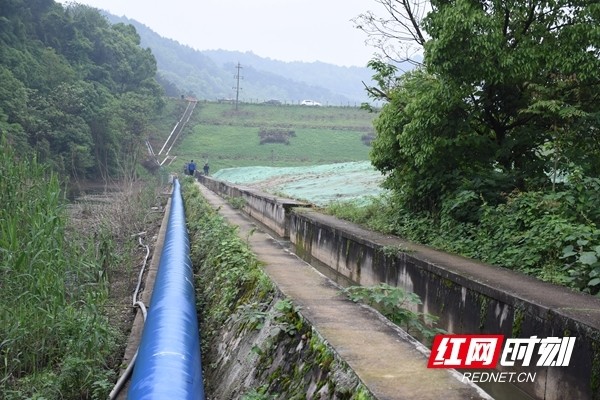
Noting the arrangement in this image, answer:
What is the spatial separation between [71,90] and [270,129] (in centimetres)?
2790

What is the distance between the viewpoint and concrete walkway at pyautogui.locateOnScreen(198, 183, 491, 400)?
3.16 m

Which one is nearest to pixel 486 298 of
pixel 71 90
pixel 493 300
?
pixel 493 300

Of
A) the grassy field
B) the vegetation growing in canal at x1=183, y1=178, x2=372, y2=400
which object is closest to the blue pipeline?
the vegetation growing in canal at x1=183, y1=178, x2=372, y2=400

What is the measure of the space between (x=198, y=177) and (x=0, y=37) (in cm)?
1606

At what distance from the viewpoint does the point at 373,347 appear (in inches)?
154

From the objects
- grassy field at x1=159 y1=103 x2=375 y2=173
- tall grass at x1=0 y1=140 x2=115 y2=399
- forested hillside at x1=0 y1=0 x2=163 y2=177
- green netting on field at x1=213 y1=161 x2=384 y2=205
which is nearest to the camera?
tall grass at x1=0 y1=140 x2=115 y2=399

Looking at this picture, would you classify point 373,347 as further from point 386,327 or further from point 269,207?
point 269,207

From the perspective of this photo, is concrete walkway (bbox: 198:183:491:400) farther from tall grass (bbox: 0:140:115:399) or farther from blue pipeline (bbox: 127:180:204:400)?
tall grass (bbox: 0:140:115:399)

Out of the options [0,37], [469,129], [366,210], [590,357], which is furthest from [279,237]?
[0,37]

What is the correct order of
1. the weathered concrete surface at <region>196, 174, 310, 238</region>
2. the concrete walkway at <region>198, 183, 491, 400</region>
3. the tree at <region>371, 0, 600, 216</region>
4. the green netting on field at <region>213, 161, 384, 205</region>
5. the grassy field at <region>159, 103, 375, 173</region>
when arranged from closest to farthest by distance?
the concrete walkway at <region>198, 183, 491, 400</region> → the tree at <region>371, 0, 600, 216</region> → the weathered concrete surface at <region>196, 174, 310, 238</region> → the green netting on field at <region>213, 161, 384, 205</region> → the grassy field at <region>159, 103, 375, 173</region>

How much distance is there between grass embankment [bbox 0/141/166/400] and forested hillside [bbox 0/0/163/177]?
46.7 feet

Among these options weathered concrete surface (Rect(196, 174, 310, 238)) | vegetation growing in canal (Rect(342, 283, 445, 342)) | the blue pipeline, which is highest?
vegetation growing in canal (Rect(342, 283, 445, 342))

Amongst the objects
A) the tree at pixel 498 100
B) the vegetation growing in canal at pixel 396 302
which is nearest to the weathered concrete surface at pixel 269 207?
the tree at pixel 498 100

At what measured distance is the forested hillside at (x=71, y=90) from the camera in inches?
1240
